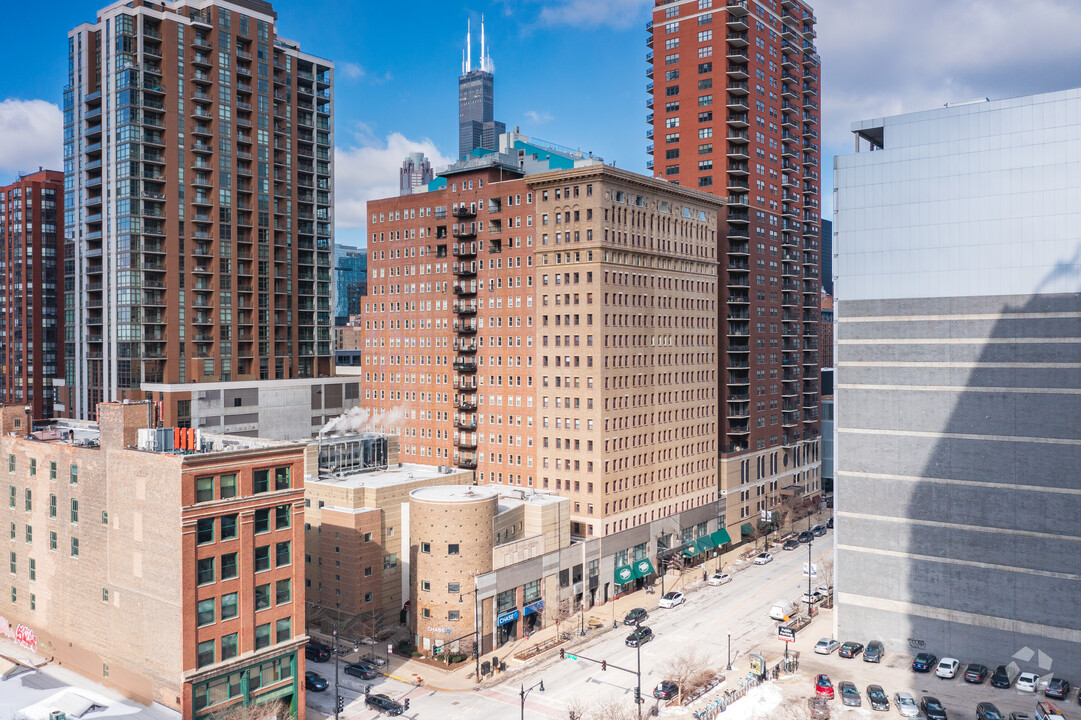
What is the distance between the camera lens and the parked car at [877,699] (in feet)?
230

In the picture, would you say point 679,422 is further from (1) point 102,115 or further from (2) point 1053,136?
(1) point 102,115

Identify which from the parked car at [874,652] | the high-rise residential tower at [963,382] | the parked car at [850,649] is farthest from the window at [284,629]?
the high-rise residential tower at [963,382]

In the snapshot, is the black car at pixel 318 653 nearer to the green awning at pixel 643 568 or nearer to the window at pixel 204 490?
the window at pixel 204 490

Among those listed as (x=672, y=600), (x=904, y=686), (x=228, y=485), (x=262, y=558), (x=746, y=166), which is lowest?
(x=672, y=600)

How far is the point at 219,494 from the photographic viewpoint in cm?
6112

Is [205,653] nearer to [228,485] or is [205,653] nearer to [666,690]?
[228,485]

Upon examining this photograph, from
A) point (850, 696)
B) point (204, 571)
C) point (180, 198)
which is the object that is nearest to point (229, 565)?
point (204, 571)

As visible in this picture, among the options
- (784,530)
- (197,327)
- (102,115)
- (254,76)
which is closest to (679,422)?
(784,530)

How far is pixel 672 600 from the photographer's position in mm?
103562

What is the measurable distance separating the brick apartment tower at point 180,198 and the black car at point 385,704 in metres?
67.8

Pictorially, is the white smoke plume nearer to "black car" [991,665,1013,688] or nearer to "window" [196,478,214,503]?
"window" [196,478,214,503]

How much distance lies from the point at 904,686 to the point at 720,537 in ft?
176

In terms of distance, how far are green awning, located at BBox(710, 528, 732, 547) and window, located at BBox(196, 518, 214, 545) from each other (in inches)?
3305

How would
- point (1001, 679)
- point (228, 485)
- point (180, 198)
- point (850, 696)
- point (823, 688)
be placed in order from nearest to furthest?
point (228, 485) → point (850, 696) → point (823, 688) → point (1001, 679) → point (180, 198)
